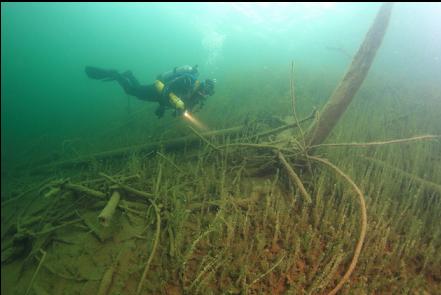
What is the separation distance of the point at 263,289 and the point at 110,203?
1.97 meters

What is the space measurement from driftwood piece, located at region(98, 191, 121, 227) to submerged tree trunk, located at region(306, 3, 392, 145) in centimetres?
300

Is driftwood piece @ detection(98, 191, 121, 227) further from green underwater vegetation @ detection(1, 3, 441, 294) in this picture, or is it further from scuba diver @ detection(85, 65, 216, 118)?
scuba diver @ detection(85, 65, 216, 118)

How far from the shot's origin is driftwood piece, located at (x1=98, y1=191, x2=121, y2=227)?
9.23ft

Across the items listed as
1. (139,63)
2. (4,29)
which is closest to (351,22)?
(4,29)

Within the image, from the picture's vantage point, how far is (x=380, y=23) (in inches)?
197

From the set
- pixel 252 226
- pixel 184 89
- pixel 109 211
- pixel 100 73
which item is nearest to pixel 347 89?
pixel 252 226

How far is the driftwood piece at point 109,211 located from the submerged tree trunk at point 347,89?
9.85 feet

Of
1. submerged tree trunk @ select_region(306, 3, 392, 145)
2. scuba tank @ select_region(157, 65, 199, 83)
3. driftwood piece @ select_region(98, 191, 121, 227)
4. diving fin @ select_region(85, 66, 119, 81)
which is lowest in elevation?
driftwood piece @ select_region(98, 191, 121, 227)

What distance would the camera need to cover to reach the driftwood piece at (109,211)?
2812mm

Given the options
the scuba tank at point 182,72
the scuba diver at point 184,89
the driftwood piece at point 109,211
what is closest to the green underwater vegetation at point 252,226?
the driftwood piece at point 109,211

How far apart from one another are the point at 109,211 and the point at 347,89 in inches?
161

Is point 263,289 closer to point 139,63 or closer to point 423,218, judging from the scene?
point 423,218

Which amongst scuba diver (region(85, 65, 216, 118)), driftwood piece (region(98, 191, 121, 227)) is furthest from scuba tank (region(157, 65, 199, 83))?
driftwood piece (region(98, 191, 121, 227))

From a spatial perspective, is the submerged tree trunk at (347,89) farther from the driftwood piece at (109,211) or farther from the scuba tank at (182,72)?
the scuba tank at (182,72)
